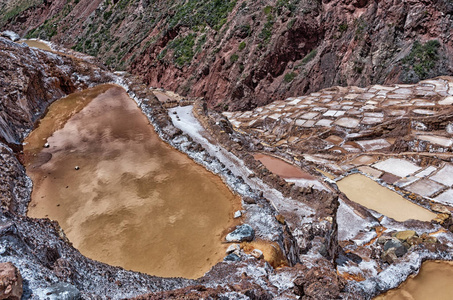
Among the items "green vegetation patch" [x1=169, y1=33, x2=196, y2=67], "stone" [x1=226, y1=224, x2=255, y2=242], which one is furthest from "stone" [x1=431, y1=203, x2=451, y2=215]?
"green vegetation patch" [x1=169, y1=33, x2=196, y2=67]

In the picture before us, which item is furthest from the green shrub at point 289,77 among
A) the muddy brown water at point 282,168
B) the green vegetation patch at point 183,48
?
the muddy brown water at point 282,168

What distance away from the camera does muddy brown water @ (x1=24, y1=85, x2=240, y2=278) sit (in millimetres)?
5613

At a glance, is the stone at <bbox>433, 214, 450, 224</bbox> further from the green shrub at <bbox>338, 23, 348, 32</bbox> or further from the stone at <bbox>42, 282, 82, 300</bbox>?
the green shrub at <bbox>338, 23, 348, 32</bbox>

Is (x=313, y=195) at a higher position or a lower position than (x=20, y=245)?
lower

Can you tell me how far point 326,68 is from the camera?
24109 millimetres

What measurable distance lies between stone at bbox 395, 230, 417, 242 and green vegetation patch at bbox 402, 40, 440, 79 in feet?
53.0

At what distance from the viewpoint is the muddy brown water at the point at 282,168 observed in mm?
9922

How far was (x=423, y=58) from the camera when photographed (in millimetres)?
20906

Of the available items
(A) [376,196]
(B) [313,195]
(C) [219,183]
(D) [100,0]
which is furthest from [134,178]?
(D) [100,0]

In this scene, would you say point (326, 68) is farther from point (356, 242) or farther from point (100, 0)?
point (100, 0)

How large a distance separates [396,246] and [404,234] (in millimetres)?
669

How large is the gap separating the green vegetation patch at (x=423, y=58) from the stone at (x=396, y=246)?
16.8 m

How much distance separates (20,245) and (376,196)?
390 inches

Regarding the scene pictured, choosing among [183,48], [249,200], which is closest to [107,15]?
[183,48]
